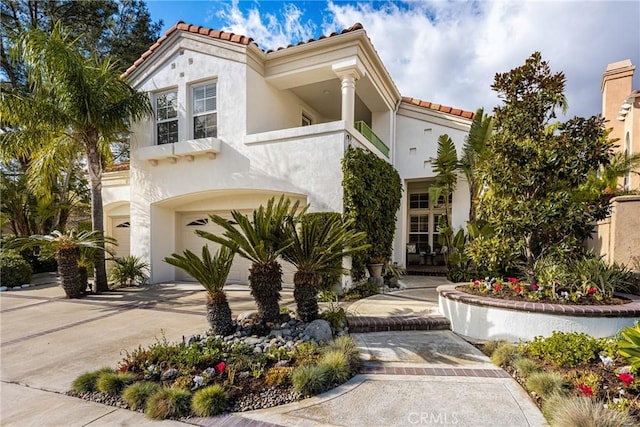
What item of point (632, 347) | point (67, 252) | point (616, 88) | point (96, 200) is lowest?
point (632, 347)

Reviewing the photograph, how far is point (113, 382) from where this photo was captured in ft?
13.1

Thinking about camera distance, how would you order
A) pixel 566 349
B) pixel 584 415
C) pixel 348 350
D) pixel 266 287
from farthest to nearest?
pixel 266 287
pixel 348 350
pixel 566 349
pixel 584 415

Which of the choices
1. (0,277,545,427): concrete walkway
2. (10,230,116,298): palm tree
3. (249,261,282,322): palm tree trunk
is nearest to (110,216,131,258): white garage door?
(10,230,116,298): palm tree

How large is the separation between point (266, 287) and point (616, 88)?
56.4 ft

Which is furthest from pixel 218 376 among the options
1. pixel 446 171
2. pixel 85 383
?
pixel 446 171

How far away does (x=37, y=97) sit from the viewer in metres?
9.34

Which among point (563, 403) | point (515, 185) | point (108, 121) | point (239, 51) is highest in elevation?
point (239, 51)

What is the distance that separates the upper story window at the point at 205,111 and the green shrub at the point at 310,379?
902cm

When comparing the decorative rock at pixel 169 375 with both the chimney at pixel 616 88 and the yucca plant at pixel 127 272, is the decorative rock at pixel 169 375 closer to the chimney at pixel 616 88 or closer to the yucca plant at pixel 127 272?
the yucca plant at pixel 127 272

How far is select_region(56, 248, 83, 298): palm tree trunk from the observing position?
30.8 feet

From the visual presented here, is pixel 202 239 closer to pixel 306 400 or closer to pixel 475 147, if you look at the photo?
pixel 306 400

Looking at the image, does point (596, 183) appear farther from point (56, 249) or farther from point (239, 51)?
point (56, 249)

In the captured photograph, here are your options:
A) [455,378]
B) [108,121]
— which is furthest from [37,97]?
[455,378]

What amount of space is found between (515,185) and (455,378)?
158 inches
